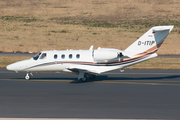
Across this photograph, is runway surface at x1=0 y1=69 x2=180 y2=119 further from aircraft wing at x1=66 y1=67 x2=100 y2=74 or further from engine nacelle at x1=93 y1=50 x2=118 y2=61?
engine nacelle at x1=93 y1=50 x2=118 y2=61

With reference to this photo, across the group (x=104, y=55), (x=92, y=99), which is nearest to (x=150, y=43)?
(x=104, y=55)

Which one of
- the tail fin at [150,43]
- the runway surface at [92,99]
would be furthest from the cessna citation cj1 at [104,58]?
the runway surface at [92,99]

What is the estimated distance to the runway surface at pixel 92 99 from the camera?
12.4 metres

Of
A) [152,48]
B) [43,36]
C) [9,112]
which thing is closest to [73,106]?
[9,112]

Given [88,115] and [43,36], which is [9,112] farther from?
[43,36]

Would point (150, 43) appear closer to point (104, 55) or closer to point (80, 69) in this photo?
point (104, 55)

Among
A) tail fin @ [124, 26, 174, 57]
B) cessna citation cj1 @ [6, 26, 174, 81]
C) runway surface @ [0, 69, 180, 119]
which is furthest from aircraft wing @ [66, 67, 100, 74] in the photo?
tail fin @ [124, 26, 174, 57]

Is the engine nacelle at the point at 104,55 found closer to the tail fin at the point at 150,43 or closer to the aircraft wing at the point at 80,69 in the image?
the aircraft wing at the point at 80,69

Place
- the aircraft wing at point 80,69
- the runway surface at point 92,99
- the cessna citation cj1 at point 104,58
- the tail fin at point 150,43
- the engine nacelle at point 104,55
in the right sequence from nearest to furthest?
1. the runway surface at point 92,99
2. the aircraft wing at point 80,69
3. the engine nacelle at point 104,55
4. the cessna citation cj1 at point 104,58
5. the tail fin at point 150,43

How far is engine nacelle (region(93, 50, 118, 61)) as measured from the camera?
21438mm

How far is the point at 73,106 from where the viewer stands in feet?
45.2

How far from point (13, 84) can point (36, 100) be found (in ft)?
20.7

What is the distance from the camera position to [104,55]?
70.6 feet

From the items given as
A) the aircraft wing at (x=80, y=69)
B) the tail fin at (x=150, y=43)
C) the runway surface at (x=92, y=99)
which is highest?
the tail fin at (x=150, y=43)
